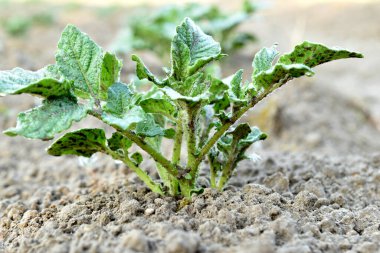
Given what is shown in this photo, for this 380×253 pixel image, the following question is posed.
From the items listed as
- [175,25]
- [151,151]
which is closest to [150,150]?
[151,151]

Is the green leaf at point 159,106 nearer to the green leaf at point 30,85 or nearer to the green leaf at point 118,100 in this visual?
the green leaf at point 118,100

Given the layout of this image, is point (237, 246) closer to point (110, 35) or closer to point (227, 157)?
point (227, 157)

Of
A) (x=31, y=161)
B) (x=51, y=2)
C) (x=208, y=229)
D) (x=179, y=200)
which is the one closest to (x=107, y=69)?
(x=179, y=200)

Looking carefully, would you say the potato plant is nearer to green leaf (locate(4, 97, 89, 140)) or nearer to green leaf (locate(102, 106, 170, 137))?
green leaf (locate(102, 106, 170, 137))

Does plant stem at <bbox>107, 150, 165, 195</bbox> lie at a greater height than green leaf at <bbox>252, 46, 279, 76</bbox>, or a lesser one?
lesser

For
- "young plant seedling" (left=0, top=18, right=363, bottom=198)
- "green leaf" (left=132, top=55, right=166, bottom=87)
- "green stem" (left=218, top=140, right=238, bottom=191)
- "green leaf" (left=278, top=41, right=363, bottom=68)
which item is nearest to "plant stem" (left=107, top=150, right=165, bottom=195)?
"young plant seedling" (left=0, top=18, right=363, bottom=198)
